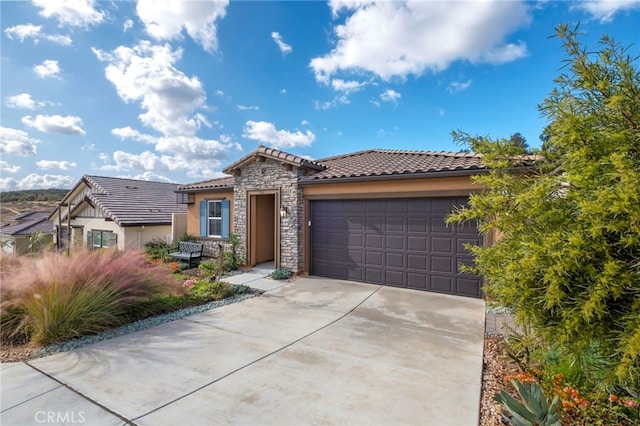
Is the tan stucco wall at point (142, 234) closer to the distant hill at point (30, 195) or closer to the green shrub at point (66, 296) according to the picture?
the green shrub at point (66, 296)

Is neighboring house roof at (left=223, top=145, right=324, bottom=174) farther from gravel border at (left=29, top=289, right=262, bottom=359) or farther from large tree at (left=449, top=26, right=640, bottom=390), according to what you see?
large tree at (left=449, top=26, right=640, bottom=390)

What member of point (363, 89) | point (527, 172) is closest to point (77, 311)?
point (527, 172)

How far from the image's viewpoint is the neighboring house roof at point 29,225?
67.3 ft

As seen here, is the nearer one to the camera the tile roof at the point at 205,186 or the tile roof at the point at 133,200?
the tile roof at the point at 205,186

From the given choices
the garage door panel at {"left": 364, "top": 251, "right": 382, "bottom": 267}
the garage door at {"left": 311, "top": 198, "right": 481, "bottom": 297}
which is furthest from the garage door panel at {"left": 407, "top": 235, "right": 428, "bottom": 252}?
the garage door panel at {"left": 364, "top": 251, "right": 382, "bottom": 267}

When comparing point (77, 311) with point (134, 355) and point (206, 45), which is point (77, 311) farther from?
point (206, 45)

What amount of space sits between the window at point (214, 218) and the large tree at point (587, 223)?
1044 cm

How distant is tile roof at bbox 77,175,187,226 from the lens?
1373cm

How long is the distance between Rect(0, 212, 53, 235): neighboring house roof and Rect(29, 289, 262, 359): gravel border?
2232 centimetres

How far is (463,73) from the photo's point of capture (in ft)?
31.8

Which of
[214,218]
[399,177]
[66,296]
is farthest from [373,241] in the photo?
[66,296]

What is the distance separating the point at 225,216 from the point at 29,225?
21.6 metres

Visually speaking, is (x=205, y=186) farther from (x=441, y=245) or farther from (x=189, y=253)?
(x=441, y=245)

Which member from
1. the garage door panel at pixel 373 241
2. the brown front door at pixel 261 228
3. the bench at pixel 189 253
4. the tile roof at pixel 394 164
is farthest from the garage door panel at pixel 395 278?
the bench at pixel 189 253
